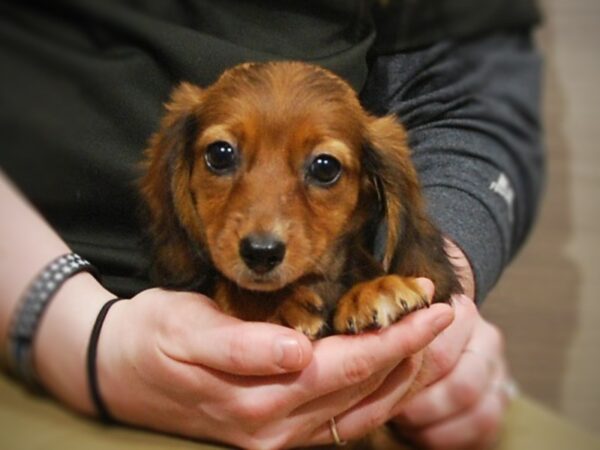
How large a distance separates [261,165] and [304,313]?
130mm

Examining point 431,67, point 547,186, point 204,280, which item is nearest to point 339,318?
point 204,280

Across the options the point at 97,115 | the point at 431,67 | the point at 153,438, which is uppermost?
the point at 431,67

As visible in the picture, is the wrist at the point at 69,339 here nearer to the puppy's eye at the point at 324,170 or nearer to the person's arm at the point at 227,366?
the person's arm at the point at 227,366

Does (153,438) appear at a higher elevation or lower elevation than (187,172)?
lower

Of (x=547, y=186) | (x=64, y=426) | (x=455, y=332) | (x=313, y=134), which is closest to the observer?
(x=64, y=426)

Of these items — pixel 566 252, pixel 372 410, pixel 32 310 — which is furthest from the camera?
pixel 566 252

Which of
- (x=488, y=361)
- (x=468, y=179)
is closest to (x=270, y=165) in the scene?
(x=468, y=179)

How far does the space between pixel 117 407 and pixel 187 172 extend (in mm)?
190

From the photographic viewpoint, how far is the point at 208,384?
635 mm

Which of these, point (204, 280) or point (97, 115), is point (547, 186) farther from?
point (97, 115)

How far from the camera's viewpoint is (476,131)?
73cm

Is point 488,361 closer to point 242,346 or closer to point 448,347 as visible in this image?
point 448,347

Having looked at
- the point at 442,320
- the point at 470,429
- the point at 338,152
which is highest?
the point at 338,152

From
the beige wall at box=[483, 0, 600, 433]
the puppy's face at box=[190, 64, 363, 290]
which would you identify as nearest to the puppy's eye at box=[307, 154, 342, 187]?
the puppy's face at box=[190, 64, 363, 290]
